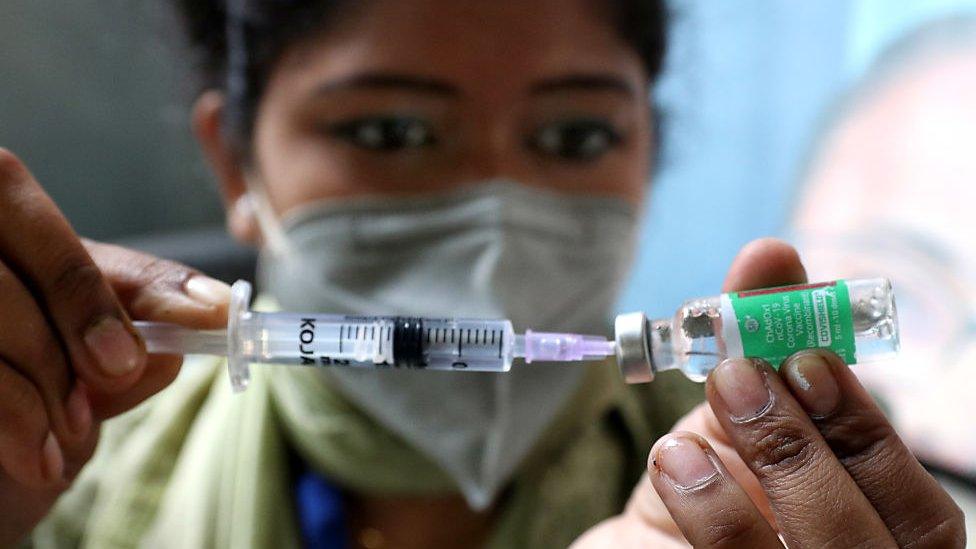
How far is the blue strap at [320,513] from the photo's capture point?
46.0 inches

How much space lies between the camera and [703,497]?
0.56 m

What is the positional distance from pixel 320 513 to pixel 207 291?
60 centimetres

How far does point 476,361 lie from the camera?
0.74 m

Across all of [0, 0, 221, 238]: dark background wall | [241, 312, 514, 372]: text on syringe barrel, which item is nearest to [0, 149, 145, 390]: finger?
→ [241, 312, 514, 372]: text on syringe barrel

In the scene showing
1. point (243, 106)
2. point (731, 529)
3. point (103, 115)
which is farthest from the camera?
point (103, 115)

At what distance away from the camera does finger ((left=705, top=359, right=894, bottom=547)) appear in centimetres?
53

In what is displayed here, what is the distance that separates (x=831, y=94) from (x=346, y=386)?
5.11 ft

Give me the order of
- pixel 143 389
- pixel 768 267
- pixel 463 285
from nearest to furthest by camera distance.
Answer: pixel 768 267 → pixel 143 389 → pixel 463 285

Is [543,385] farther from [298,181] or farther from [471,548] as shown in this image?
[298,181]

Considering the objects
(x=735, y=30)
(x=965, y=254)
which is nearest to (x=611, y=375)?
(x=965, y=254)

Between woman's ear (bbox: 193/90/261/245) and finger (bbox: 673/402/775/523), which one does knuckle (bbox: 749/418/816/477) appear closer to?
finger (bbox: 673/402/775/523)

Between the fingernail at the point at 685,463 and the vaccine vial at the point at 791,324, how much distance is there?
0.08m

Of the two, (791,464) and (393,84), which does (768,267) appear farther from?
(393,84)

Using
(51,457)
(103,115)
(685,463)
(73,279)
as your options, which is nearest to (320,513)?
(51,457)
